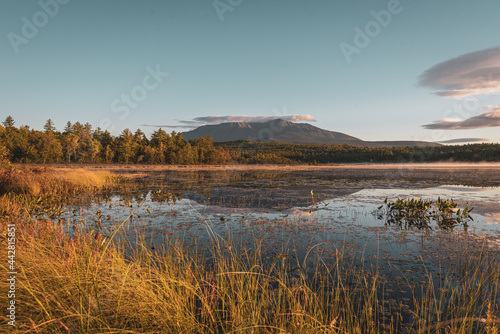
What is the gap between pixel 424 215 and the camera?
1441 centimetres

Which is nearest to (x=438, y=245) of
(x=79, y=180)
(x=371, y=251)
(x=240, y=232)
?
(x=371, y=251)

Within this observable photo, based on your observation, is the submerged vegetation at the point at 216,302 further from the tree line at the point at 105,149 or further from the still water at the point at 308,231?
the tree line at the point at 105,149

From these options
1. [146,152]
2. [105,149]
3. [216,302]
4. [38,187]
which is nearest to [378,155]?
[146,152]

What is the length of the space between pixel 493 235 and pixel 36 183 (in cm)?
2804

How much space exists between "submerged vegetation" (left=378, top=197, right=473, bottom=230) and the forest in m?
100

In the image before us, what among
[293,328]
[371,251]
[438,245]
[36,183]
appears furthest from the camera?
[36,183]

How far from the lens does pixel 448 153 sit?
477 feet

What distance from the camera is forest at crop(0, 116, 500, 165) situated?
9840 cm

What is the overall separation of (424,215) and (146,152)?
104 meters

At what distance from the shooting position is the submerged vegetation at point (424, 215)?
42.4ft

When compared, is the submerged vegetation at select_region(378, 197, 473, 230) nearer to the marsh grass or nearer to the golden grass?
the marsh grass

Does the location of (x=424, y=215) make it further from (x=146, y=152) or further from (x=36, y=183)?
(x=146, y=152)

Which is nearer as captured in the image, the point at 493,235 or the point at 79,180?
the point at 493,235

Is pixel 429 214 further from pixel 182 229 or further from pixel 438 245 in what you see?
pixel 182 229
